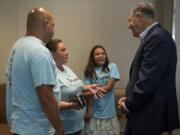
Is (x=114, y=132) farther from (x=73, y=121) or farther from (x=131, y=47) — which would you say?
(x=131, y=47)

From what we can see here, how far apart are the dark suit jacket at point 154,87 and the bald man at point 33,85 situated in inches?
22.9

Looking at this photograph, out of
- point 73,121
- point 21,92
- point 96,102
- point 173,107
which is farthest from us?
point 96,102

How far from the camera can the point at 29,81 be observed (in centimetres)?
112

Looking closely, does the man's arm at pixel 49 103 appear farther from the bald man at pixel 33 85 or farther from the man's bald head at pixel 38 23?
the man's bald head at pixel 38 23

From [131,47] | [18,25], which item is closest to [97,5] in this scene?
[131,47]

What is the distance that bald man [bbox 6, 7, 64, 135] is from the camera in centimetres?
109

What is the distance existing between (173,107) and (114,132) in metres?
1.05

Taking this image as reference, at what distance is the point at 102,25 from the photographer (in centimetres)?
300

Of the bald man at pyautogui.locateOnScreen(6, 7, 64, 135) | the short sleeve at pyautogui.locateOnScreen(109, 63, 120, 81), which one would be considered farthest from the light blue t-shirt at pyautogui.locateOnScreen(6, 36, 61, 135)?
the short sleeve at pyautogui.locateOnScreen(109, 63, 120, 81)

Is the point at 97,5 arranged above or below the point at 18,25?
above

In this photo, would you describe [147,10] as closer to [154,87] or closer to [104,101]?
[154,87]

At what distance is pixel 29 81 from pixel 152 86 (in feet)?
2.67

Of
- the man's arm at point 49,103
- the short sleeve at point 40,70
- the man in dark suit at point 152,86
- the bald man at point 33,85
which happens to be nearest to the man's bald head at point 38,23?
the bald man at point 33,85

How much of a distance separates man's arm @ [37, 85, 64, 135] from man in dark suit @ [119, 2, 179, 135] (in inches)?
21.2
